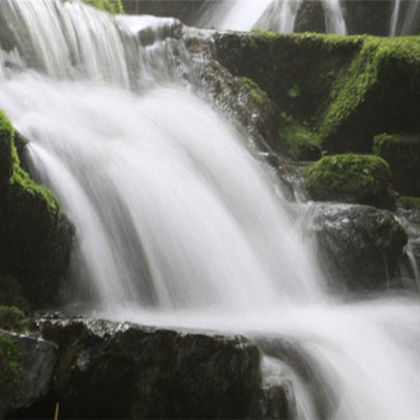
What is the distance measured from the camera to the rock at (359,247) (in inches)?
236

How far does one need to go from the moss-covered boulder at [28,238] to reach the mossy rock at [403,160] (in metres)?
5.53

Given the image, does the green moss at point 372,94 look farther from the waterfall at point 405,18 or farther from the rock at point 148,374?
the rock at point 148,374

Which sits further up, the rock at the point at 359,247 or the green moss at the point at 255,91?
the green moss at the point at 255,91

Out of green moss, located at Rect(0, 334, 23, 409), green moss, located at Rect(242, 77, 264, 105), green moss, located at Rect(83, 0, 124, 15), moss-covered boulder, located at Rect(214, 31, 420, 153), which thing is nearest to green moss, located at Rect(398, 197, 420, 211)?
moss-covered boulder, located at Rect(214, 31, 420, 153)

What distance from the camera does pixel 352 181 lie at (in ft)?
23.2

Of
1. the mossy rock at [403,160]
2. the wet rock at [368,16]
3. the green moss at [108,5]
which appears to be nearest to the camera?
the mossy rock at [403,160]

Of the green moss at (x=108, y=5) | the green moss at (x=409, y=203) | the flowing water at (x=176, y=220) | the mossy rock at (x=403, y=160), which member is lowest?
the green moss at (x=409, y=203)

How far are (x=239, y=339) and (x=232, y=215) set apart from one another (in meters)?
2.87

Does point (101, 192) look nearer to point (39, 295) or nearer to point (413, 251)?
point (39, 295)

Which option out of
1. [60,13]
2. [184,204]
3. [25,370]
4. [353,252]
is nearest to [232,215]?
[184,204]

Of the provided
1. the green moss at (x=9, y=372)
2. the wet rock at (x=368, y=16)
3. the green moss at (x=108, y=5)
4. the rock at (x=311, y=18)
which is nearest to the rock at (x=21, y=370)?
the green moss at (x=9, y=372)

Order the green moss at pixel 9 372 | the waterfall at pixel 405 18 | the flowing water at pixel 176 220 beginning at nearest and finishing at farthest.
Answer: the green moss at pixel 9 372 → the flowing water at pixel 176 220 → the waterfall at pixel 405 18

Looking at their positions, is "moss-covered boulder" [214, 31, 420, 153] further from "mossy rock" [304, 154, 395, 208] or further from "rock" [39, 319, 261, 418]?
"rock" [39, 319, 261, 418]

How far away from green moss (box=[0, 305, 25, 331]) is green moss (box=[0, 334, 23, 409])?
30 centimetres
